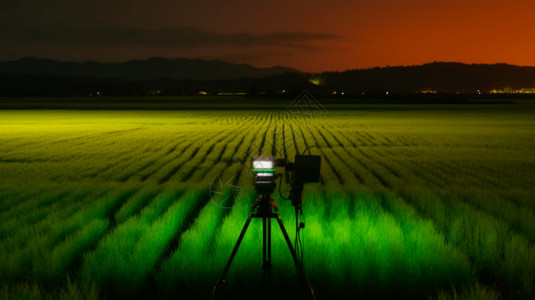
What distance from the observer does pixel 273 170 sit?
159 inches

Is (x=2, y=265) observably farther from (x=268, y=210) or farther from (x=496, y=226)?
(x=496, y=226)

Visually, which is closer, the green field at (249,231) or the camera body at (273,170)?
the camera body at (273,170)

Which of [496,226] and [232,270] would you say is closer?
[232,270]

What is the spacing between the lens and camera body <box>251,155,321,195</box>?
13.2 feet

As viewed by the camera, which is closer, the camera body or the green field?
the camera body

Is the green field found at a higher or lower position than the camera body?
lower

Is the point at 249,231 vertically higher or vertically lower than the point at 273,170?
lower

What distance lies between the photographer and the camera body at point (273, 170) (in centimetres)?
404

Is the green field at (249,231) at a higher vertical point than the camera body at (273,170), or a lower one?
lower

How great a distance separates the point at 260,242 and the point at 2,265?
2.76m

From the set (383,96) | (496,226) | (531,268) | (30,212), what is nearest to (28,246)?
(30,212)

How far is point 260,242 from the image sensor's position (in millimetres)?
6086

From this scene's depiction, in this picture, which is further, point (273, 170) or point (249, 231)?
point (249, 231)

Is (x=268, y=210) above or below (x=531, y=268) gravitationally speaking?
above
